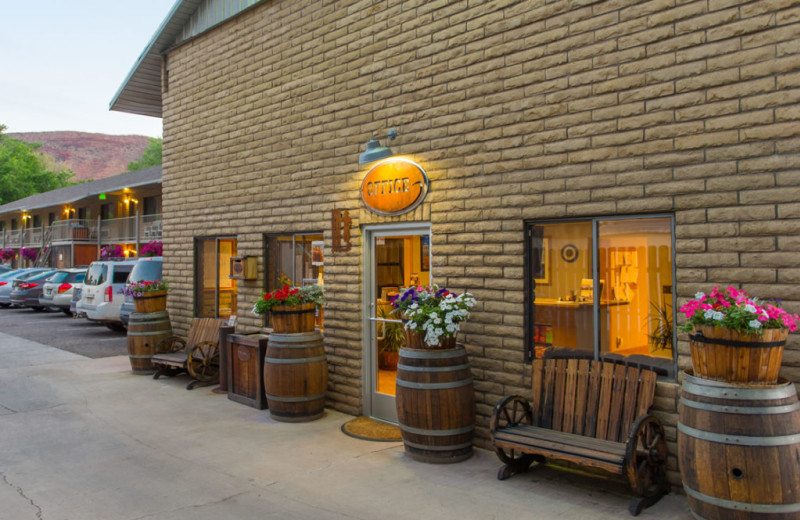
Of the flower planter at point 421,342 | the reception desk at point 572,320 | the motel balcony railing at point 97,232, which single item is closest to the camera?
the reception desk at point 572,320

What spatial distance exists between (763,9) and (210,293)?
28.5ft

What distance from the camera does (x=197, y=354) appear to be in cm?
941

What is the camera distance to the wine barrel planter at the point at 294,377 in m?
7.14

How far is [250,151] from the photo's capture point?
918 cm

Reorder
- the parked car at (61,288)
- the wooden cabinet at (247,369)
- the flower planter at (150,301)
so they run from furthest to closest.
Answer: the parked car at (61,288) < the flower planter at (150,301) < the wooden cabinet at (247,369)

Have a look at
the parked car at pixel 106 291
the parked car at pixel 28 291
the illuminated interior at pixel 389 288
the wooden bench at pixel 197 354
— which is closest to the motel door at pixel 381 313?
the illuminated interior at pixel 389 288

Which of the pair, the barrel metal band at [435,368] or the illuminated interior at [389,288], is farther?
the illuminated interior at [389,288]

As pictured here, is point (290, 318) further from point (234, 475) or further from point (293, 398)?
point (234, 475)

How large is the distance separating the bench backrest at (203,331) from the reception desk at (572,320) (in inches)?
219

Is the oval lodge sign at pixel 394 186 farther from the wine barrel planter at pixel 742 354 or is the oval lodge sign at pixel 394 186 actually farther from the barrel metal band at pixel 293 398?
the wine barrel planter at pixel 742 354

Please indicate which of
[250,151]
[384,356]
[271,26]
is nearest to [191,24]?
[271,26]

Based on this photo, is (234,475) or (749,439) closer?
(749,439)

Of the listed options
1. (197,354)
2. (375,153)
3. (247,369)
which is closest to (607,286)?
(375,153)

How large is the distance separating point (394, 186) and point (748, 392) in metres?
4.21
